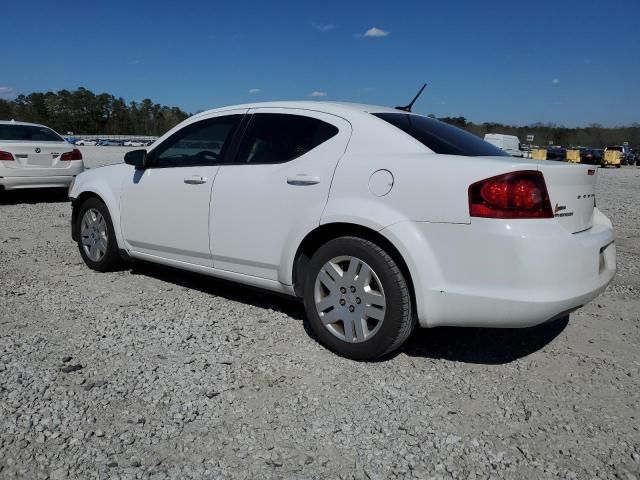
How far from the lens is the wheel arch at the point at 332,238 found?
10.4ft

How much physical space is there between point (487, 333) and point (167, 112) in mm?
151363

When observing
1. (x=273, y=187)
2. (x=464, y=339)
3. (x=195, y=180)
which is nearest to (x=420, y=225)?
(x=273, y=187)

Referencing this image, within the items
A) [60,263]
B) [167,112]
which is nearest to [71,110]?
[167,112]

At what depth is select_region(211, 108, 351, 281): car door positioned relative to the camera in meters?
3.51

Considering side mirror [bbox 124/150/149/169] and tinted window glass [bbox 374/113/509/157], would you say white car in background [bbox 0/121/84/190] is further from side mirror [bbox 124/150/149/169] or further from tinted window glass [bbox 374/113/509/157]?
tinted window glass [bbox 374/113/509/157]

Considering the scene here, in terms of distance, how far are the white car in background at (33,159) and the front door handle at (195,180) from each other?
6.67 meters

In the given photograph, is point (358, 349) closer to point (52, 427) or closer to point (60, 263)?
point (52, 427)

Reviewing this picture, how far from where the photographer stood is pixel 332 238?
11.4 ft

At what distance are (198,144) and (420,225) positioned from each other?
2.20m

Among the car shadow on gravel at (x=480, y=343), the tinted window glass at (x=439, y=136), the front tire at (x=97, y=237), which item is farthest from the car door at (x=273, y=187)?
the front tire at (x=97, y=237)

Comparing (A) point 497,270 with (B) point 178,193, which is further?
(B) point 178,193

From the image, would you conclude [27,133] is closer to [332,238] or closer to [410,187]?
[332,238]

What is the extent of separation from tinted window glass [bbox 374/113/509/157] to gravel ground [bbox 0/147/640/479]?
132 cm

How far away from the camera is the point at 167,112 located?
476 ft
